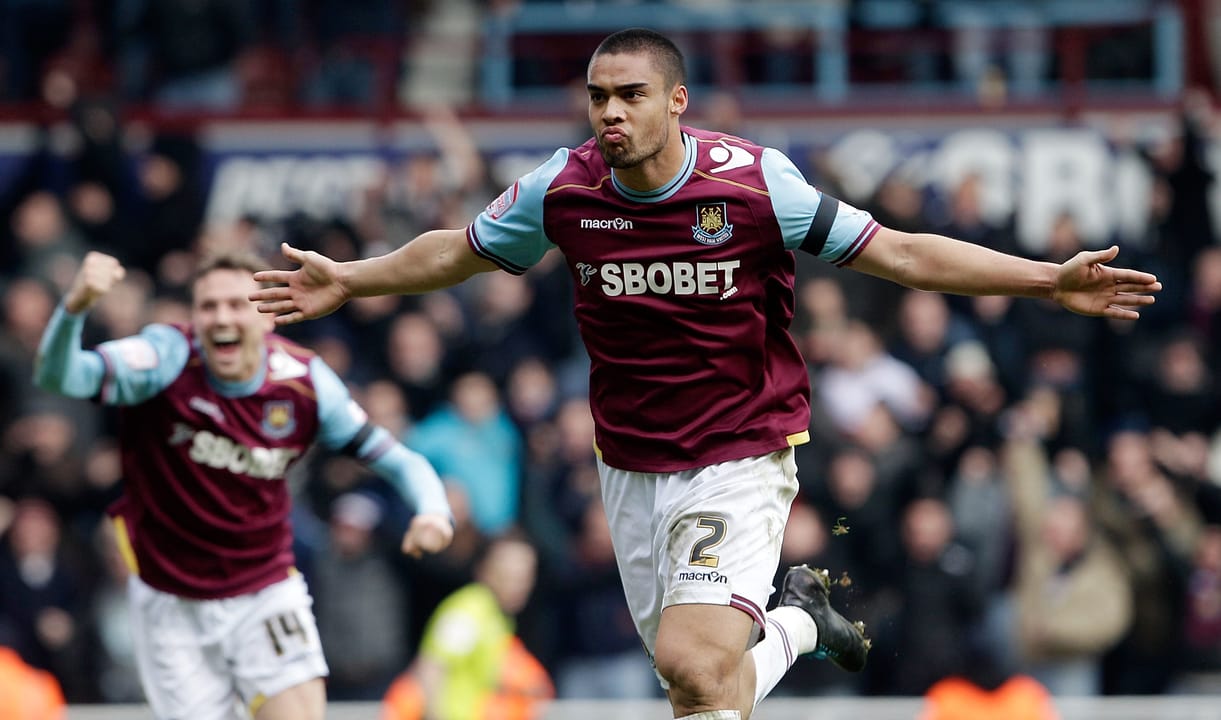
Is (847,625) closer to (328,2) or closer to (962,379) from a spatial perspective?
(962,379)

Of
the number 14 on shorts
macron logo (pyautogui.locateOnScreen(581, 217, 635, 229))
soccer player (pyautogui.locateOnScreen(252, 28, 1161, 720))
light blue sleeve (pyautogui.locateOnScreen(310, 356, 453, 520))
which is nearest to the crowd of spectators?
light blue sleeve (pyautogui.locateOnScreen(310, 356, 453, 520))

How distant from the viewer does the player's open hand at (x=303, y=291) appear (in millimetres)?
6922

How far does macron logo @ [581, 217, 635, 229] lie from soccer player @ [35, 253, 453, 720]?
1.69m

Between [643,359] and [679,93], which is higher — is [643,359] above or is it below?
below

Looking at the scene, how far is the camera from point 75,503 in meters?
12.7

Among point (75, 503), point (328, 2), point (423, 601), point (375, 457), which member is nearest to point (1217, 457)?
point (423, 601)

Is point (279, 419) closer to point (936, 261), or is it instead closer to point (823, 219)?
point (823, 219)

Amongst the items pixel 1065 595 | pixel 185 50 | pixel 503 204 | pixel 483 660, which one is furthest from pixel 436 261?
pixel 185 50

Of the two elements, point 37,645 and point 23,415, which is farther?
point 23,415

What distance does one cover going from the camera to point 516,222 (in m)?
7.02

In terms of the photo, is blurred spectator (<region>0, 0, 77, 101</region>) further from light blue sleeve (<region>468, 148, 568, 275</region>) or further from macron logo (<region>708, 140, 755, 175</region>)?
macron logo (<region>708, 140, 755, 175</region>)

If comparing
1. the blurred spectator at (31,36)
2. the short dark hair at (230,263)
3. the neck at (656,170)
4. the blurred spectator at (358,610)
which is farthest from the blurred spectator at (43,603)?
the blurred spectator at (31,36)

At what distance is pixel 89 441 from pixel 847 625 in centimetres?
722

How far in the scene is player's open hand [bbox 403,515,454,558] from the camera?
772 cm
